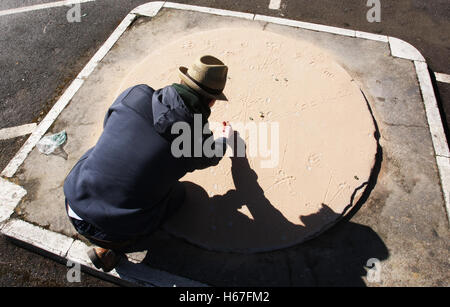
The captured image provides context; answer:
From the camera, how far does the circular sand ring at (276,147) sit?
340 cm

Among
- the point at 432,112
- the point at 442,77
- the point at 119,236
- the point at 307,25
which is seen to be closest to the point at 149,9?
the point at 307,25

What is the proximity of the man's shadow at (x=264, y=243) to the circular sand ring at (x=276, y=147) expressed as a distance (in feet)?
0.03

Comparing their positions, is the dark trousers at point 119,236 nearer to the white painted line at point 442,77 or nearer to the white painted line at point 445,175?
the white painted line at point 445,175

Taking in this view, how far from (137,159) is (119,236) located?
770 millimetres

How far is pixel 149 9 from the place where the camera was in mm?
5609

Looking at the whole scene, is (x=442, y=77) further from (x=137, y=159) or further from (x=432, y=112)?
(x=137, y=159)

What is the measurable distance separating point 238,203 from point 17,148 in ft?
9.46

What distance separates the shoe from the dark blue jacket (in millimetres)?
452

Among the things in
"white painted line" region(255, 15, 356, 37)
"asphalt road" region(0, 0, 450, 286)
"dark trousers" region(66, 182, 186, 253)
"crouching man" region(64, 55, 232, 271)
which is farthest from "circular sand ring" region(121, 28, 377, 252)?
"asphalt road" region(0, 0, 450, 286)

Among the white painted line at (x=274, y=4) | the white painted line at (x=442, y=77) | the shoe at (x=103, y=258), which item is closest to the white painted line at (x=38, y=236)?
the shoe at (x=103, y=258)

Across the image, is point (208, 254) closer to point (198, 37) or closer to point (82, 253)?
point (82, 253)

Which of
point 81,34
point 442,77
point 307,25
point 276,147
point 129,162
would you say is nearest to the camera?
point 129,162

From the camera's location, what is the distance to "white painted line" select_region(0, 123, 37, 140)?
4.28m

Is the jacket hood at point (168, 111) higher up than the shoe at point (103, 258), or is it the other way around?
the jacket hood at point (168, 111)
